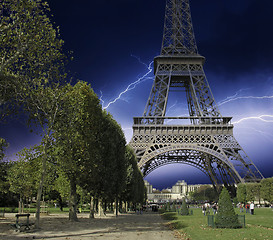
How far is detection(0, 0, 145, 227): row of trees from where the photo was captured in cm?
1483

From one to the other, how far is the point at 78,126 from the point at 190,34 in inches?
2504

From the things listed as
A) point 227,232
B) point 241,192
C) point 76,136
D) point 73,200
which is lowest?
point 241,192

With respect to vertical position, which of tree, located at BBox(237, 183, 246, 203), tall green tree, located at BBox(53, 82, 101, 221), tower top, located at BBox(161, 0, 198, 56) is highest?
tower top, located at BBox(161, 0, 198, 56)

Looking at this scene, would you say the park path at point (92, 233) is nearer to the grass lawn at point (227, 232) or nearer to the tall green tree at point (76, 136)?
the grass lawn at point (227, 232)

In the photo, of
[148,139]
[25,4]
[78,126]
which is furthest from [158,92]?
[25,4]

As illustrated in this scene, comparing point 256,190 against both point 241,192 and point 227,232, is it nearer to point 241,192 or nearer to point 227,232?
point 241,192

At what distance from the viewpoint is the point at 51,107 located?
19609 millimetres

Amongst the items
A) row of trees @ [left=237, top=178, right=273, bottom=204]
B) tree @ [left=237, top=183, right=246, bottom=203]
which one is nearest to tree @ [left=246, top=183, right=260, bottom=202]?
row of trees @ [left=237, top=178, right=273, bottom=204]

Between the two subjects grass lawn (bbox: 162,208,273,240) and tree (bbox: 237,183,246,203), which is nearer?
grass lawn (bbox: 162,208,273,240)

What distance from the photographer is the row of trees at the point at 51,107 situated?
14828 millimetres

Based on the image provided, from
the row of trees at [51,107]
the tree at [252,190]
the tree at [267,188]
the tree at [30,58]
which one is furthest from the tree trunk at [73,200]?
the tree at [267,188]

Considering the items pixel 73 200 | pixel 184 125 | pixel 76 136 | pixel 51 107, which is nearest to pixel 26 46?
pixel 51 107

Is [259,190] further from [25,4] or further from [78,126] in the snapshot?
[25,4]

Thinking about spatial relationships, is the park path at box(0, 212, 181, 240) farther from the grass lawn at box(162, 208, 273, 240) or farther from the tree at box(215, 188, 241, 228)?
the tree at box(215, 188, 241, 228)
